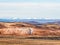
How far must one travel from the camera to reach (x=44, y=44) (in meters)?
34.5

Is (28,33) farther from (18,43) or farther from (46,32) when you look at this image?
(18,43)

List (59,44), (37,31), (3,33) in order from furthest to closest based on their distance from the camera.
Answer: (37,31) → (3,33) → (59,44)

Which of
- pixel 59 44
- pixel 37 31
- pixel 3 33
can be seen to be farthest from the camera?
pixel 37 31

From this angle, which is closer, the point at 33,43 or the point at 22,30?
the point at 33,43

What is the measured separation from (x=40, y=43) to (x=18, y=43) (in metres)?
3.29

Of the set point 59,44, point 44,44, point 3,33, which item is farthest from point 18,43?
point 3,33

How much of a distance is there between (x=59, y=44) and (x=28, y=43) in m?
4.65

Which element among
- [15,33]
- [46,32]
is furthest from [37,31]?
[15,33]

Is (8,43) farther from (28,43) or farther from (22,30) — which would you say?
(22,30)

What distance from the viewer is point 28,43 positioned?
35531 mm

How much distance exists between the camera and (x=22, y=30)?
53188 millimetres

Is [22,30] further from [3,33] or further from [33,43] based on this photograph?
[33,43]

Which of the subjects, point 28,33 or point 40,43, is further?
point 28,33

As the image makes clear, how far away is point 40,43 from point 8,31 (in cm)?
1781
